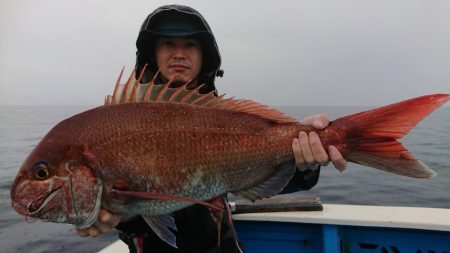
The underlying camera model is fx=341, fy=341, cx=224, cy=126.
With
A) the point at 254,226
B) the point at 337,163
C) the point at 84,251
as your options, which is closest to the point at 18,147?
the point at 84,251

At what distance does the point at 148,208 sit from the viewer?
2.29m

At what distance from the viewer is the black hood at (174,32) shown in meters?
3.74

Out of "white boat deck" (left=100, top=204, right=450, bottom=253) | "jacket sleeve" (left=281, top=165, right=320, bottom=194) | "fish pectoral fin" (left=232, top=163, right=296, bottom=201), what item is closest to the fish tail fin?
"fish pectoral fin" (left=232, top=163, right=296, bottom=201)

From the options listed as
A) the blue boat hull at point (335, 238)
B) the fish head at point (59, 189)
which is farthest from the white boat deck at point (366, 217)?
the fish head at point (59, 189)

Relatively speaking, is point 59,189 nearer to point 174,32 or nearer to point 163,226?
point 163,226

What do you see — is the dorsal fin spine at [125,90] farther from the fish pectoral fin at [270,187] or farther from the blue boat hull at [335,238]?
the blue boat hull at [335,238]

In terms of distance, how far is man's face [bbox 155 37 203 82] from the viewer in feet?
11.6

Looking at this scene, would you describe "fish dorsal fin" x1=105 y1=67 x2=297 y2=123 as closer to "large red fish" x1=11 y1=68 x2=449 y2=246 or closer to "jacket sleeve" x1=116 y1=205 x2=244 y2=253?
"large red fish" x1=11 y1=68 x2=449 y2=246

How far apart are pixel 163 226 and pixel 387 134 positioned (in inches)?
65.4

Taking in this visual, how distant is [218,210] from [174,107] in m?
0.82

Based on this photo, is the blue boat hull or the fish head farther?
the blue boat hull

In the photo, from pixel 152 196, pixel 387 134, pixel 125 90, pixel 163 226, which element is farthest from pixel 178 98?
pixel 387 134

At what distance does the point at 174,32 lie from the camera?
367 centimetres

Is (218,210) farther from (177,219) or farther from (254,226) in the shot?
(254,226)
